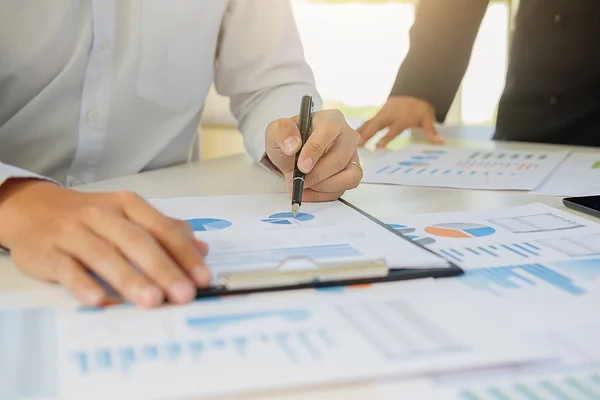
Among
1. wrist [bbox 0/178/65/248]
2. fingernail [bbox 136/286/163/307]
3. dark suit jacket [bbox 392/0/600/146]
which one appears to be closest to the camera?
fingernail [bbox 136/286/163/307]

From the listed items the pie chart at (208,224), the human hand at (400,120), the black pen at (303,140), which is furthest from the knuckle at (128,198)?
the human hand at (400,120)

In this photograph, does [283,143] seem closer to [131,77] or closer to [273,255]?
[273,255]

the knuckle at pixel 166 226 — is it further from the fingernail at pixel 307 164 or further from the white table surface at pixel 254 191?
Result: the fingernail at pixel 307 164

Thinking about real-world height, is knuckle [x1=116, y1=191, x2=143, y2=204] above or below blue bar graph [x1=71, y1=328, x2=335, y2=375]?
above

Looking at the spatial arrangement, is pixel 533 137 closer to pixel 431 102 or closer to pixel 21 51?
pixel 431 102

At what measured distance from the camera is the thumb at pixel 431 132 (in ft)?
4.17

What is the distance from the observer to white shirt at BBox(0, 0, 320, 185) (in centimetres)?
90

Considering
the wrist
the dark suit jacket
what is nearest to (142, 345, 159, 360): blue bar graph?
the wrist

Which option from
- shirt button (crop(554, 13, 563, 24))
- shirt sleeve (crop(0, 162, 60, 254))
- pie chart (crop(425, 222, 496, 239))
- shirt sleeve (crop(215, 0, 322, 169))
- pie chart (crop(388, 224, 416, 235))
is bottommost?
pie chart (crop(388, 224, 416, 235))

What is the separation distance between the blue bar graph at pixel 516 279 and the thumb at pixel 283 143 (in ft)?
0.91

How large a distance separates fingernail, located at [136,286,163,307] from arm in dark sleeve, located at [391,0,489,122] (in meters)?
1.07

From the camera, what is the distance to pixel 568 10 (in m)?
1.39

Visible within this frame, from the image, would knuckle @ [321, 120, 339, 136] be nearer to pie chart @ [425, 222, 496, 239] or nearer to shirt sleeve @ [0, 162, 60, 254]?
pie chart @ [425, 222, 496, 239]

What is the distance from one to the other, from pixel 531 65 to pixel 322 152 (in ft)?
2.86
